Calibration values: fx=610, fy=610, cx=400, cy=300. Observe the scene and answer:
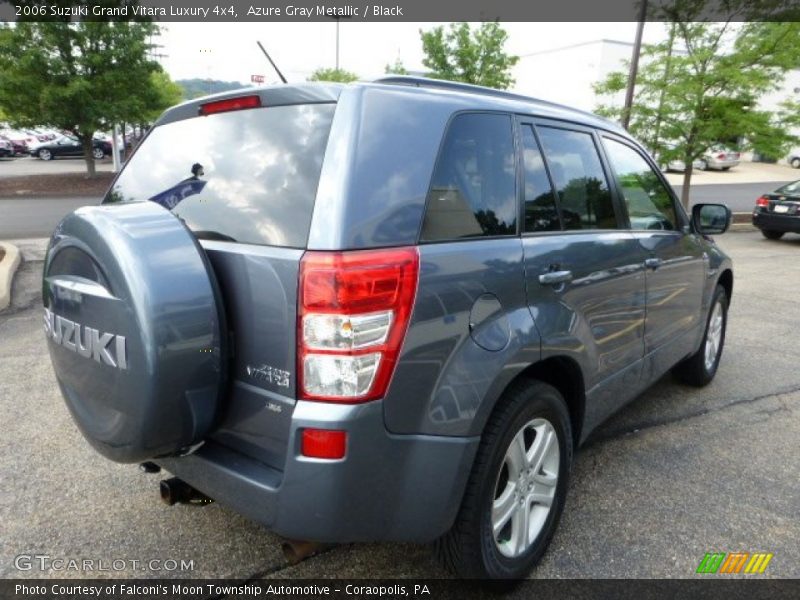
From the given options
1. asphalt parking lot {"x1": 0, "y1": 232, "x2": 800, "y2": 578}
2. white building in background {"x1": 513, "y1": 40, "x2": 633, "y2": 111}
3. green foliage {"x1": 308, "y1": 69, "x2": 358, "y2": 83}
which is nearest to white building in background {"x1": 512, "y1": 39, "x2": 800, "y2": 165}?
white building in background {"x1": 513, "y1": 40, "x2": 633, "y2": 111}

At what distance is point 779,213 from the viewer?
13.1 metres

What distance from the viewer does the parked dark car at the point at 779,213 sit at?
12.9m

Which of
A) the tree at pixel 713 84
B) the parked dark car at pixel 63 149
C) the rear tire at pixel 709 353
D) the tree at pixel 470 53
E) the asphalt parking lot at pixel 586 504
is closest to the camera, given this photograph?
the asphalt parking lot at pixel 586 504

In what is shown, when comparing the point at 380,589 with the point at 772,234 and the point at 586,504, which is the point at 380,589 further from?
the point at 772,234

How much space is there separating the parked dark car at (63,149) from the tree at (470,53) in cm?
2143

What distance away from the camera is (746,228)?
15.9 meters

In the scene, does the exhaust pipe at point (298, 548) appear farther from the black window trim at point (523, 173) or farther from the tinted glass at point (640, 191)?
the tinted glass at point (640, 191)

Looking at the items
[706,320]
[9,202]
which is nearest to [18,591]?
[706,320]

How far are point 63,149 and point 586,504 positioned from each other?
122ft

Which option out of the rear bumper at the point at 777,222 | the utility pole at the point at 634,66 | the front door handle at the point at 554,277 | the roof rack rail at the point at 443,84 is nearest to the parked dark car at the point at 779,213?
the rear bumper at the point at 777,222

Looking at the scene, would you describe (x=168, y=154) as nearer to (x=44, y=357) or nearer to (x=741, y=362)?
(x=44, y=357)

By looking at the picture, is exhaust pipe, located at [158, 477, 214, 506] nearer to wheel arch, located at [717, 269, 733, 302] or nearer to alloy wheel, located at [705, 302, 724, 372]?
alloy wheel, located at [705, 302, 724, 372]

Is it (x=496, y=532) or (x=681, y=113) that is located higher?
(x=681, y=113)

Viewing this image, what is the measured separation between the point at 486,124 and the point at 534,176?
35 centimetres
